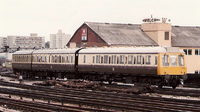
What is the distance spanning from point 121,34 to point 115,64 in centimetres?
3283

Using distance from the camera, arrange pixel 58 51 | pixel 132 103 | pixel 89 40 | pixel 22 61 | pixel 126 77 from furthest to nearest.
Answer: pixel 89 40 → pixel 22 61 → pixel 58 51 → pixel 126 77 → pixel 132 103

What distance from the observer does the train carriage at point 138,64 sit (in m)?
31.6

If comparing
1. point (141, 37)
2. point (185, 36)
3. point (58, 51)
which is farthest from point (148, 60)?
point (185, 36)

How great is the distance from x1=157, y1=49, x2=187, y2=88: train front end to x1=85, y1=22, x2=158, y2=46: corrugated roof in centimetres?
3033

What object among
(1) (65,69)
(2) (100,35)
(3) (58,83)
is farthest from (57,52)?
(2) (100,35)

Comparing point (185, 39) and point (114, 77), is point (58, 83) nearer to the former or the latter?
point (114, 77)

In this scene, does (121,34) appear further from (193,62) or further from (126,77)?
(126,77)

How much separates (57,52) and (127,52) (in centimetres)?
1187

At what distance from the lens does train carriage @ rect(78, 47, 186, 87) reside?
3162 centimetres

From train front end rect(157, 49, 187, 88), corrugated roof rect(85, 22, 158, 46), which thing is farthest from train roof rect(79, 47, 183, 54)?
corrugated roof rect(85, 22, 158, 46)

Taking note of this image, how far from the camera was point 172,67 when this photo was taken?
105 feet

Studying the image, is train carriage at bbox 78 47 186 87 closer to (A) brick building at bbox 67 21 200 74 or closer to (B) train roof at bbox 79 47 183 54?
(B) train roof at bbox 79 47 183 54

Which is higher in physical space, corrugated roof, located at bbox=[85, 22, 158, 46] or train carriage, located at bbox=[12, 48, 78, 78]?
corrugated roof, located at bbox=[85, 22, 158, 46]

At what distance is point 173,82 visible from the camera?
32188 millimetres
